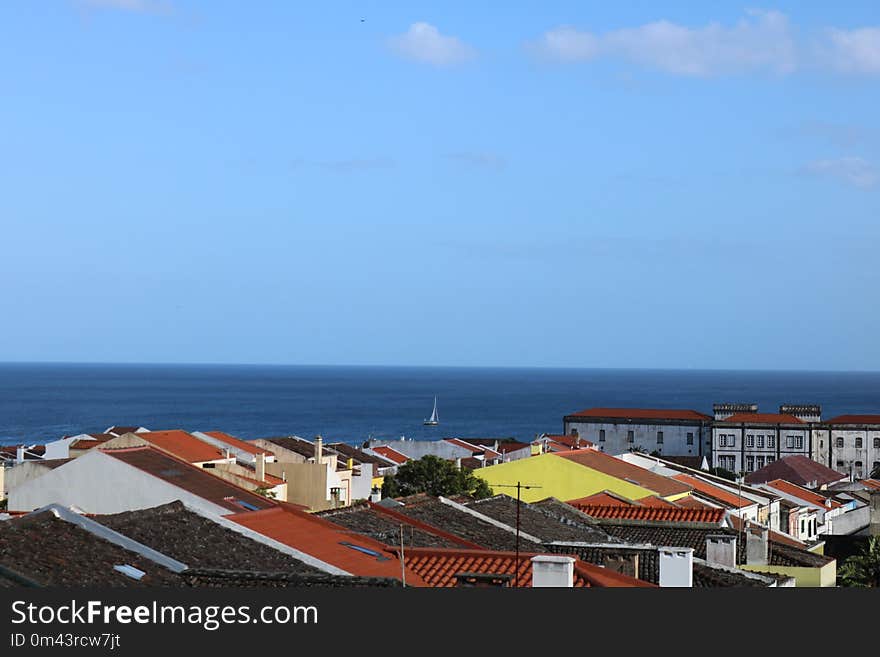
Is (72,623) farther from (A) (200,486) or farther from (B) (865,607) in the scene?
(A) (200,486)

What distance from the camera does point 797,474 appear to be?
7469 centimetres

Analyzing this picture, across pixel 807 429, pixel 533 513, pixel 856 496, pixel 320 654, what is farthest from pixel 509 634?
pixel 807 429

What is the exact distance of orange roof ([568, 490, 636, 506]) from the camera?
36.2m

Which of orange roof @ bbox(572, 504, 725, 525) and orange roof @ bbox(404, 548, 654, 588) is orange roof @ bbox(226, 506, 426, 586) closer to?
orange roof @ bbox(404, 548, 654, 588)

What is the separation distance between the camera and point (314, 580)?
16.7 m

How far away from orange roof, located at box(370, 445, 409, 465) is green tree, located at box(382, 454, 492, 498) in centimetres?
2716

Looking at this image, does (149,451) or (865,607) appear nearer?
(865,607)

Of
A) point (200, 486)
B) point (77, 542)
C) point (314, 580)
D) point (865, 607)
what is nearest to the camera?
point (865, 607)

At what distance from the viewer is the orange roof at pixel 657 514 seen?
3155 centimetres

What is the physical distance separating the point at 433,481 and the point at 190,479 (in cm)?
1987

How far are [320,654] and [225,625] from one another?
0.87 m

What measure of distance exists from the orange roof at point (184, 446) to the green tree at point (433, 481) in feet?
20.6

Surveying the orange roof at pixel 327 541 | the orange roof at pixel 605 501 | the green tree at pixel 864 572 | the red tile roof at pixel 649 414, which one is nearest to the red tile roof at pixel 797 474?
the orange roof at pixel 605 501

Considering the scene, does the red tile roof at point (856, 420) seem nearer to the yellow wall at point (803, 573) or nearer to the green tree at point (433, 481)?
the green tree at point (433, 481)
